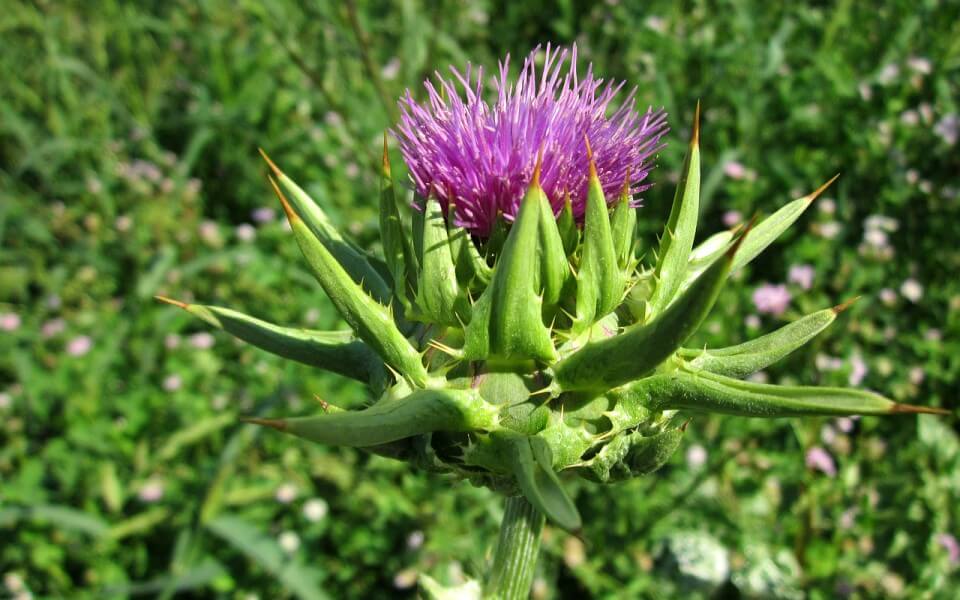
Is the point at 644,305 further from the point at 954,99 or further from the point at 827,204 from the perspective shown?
the point at 954,99

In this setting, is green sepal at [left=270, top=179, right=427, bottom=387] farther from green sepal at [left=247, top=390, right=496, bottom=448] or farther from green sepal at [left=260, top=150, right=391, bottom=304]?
green sepal at [left=260, top=150, right=391, bottom=304]

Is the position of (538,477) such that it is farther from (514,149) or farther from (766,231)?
(766,231)

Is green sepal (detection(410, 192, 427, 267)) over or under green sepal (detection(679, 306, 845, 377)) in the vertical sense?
over

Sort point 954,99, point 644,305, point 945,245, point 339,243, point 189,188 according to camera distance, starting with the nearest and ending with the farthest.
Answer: point 644,305 < point 339,243 < point 945,245 < point 954,99 < point 189,188

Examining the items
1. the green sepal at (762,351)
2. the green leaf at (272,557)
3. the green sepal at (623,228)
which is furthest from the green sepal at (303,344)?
the green leaf at (272,557)

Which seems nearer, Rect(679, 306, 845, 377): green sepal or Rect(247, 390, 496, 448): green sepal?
Rect(247, 390, 496, 448): green sepal

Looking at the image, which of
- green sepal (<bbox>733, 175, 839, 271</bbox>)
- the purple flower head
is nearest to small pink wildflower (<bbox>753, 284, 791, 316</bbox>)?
→ green sepal (<bbox>733, 175, 839, 271</bbox>)

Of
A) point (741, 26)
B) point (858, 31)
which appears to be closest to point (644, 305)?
point (741, 26)
